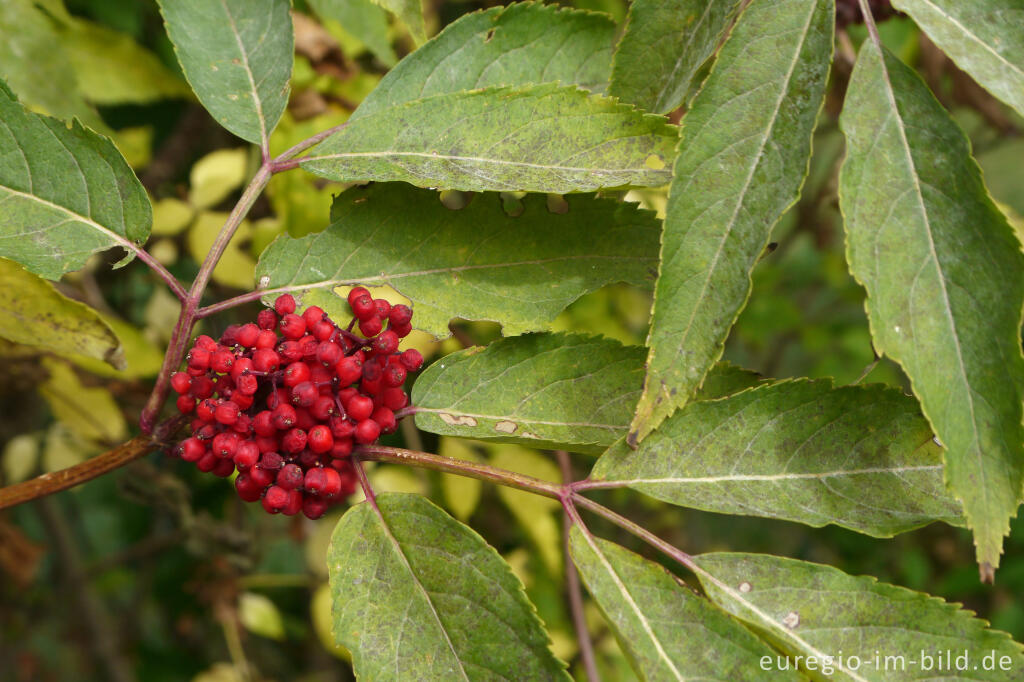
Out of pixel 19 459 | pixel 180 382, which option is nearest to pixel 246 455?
pixel 180 382

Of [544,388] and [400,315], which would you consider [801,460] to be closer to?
[544,388]

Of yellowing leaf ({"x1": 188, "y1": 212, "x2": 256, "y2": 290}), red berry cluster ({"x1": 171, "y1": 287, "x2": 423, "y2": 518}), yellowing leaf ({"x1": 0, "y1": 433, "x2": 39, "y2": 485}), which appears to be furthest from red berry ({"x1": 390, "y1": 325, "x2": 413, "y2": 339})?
yellowing leaf ({"x1": 0, "y1": 433, "x2": 39, "y2": 485})

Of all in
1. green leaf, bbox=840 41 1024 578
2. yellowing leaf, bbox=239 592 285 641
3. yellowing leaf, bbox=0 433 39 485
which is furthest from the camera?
yellowing leaf, bbox=239 592 285 641

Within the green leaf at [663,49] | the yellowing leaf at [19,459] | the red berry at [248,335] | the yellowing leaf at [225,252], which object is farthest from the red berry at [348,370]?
the yellowing leaf at [19,459]

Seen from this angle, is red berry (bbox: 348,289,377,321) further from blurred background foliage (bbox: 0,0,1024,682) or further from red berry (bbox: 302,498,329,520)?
blurred background foliage (bbox: 0,0,1024,682)

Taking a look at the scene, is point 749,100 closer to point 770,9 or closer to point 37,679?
point 770,9

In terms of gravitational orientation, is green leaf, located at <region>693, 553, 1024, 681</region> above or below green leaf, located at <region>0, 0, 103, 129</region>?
below
